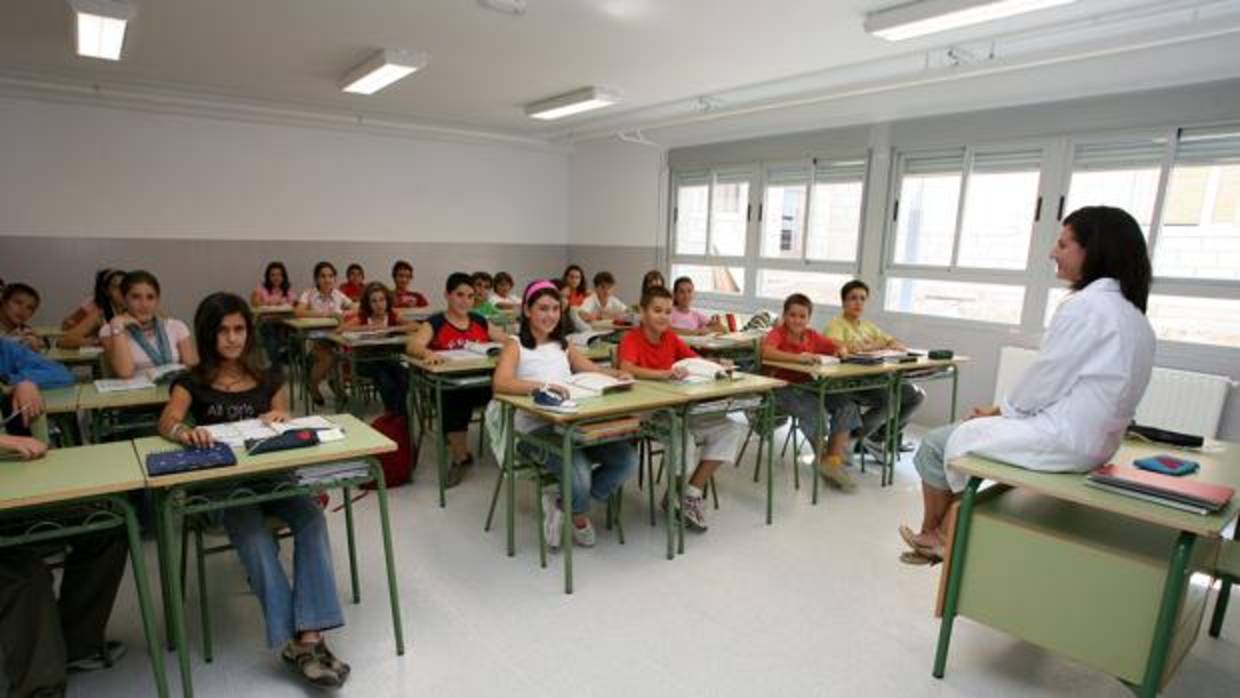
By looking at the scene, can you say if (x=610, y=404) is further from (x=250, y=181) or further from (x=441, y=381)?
(x=250, y=181)

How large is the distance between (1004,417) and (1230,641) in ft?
4.50

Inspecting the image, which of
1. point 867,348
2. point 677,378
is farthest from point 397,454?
point 867,348

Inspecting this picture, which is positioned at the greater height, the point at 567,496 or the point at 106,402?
the point at 106,402

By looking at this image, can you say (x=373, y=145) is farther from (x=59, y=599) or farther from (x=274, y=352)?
(x=59, y=599)

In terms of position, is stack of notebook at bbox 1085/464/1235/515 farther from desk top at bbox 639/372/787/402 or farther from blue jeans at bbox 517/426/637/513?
blue jeans at bbox 517/426/637/513

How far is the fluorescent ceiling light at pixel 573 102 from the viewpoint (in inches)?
222

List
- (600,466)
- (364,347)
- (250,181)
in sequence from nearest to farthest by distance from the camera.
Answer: (600,466) → (364,347) → (250,181)

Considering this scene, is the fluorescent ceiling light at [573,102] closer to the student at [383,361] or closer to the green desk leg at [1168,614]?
the student at [383,361]

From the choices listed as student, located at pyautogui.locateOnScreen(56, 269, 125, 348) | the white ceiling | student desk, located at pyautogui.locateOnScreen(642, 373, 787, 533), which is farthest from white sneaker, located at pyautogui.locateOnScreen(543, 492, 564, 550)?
student, located at pyautogui.locateOnScreen(56, 269, 125, 348)

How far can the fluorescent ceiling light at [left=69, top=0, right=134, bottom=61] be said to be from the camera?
12.0 feet

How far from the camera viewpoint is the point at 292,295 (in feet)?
23.1

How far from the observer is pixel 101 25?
3990 millimetres

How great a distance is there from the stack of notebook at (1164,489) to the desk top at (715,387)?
58.7 inches

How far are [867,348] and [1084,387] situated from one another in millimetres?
2357
